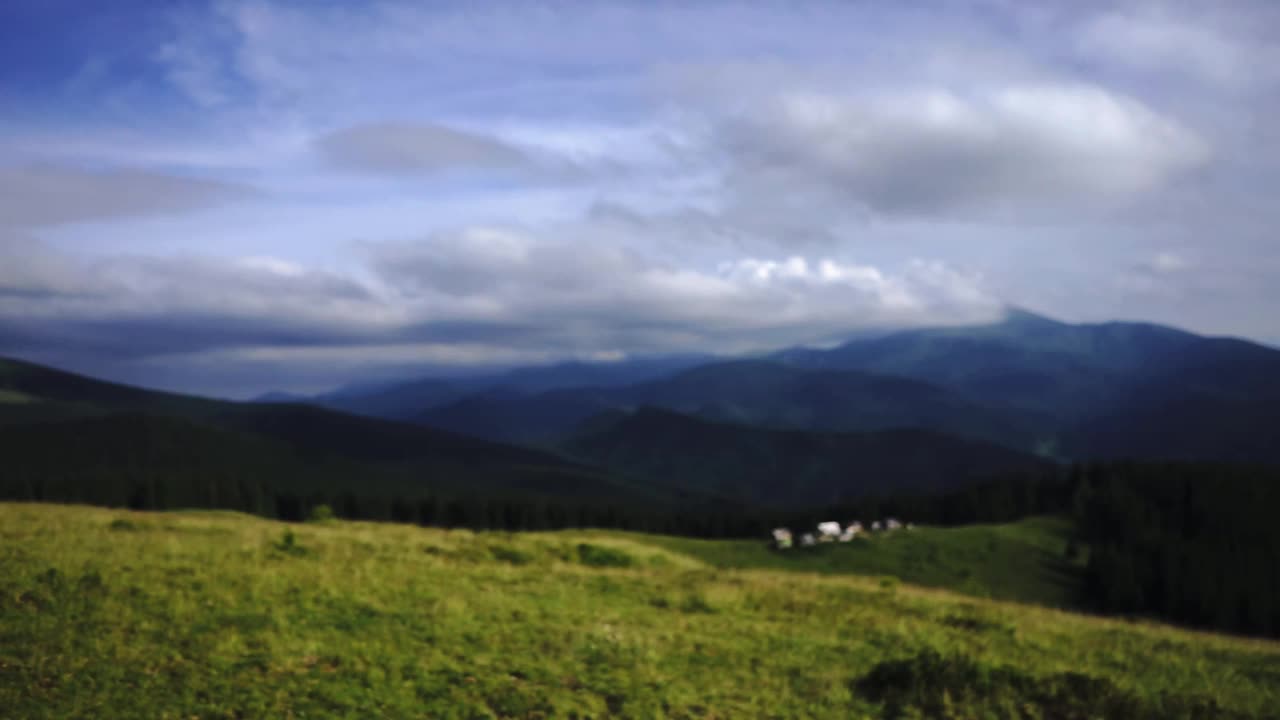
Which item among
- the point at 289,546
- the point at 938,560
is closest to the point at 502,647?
the point at 289,546

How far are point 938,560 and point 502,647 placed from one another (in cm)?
6074

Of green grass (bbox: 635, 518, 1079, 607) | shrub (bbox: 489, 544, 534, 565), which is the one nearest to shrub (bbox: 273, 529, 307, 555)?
shrub (bbox: 489, 544, 534, 565)

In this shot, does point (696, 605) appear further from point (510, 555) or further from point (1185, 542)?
point (1185, 542)

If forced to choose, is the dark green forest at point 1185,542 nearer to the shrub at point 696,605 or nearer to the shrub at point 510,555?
the shrub at point 510,555

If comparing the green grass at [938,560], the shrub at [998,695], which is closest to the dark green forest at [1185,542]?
the green grass at [938,560]

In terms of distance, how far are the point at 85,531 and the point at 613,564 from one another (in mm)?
19586

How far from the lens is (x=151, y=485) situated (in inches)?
6422

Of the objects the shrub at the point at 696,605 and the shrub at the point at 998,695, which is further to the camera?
the shrub at the point at 696,605

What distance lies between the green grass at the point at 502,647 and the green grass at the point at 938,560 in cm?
3543

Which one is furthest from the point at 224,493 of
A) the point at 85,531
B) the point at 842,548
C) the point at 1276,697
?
the point at 1276,697

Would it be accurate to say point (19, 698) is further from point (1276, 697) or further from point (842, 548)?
point (842, 548)

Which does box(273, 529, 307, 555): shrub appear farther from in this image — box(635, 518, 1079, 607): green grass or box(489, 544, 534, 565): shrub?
box(635, 518, 1079, 607): green grass

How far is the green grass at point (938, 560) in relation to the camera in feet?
209

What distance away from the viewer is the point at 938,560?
2667 inches
